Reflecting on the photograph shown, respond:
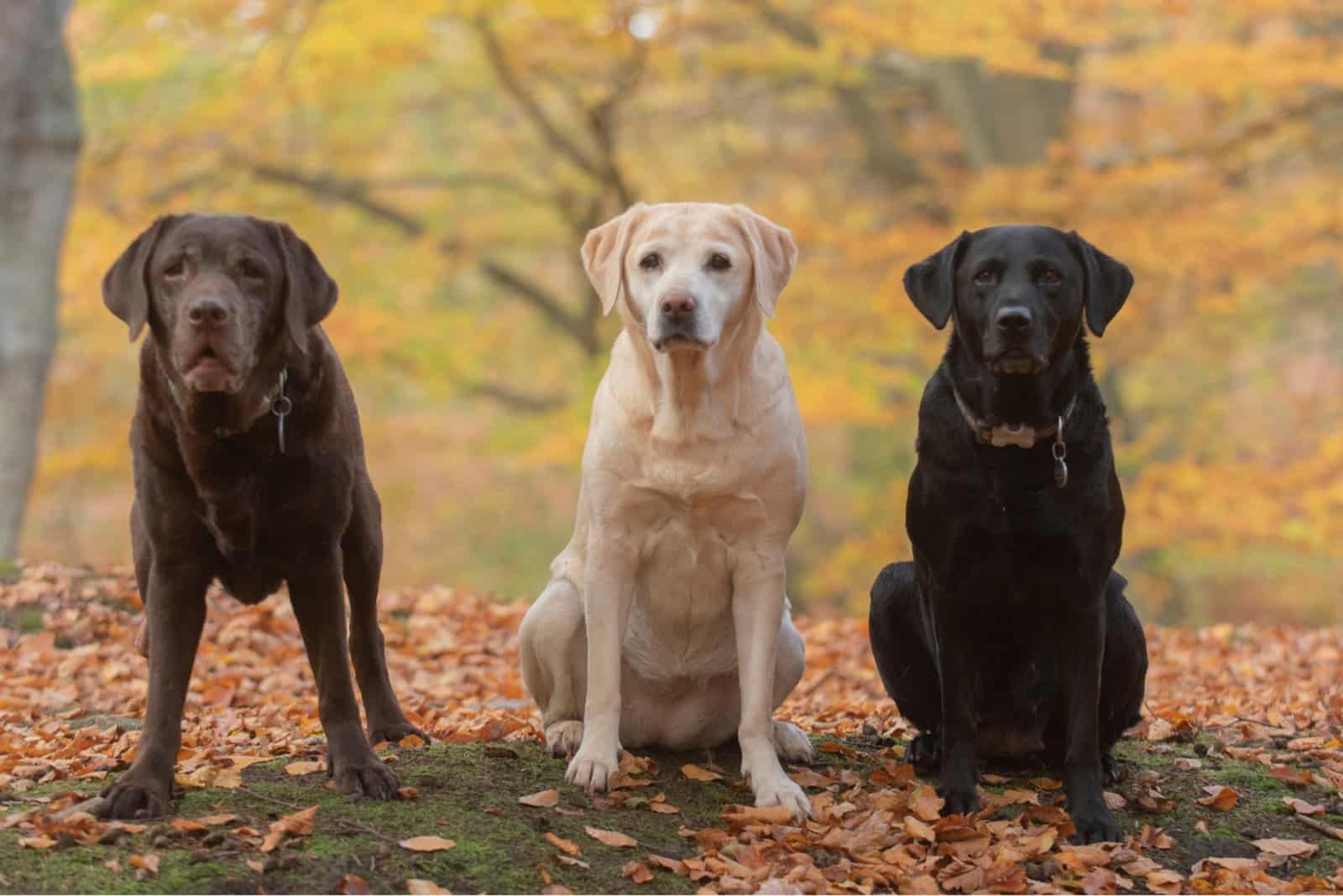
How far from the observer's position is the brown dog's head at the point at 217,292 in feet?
11.9

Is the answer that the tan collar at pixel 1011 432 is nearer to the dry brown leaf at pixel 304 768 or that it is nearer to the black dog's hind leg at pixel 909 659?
the black dog's hind leg at pixel 909 659

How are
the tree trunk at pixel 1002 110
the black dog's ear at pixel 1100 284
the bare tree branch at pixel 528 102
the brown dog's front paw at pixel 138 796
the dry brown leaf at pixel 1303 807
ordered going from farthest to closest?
the bare tree branch at pixel 528 102 < the tree trunk at pixel 1002 110 < the dry brown leaf at pixel 1303 807 < the black dog's ear at pixel 1100 284 < the brown dog's front paw at pixel 138 796

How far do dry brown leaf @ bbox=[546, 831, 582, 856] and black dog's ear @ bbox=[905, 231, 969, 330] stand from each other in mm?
1829

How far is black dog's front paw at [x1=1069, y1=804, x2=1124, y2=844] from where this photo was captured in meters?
4.06

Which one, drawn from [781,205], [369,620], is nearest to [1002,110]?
[781,205]

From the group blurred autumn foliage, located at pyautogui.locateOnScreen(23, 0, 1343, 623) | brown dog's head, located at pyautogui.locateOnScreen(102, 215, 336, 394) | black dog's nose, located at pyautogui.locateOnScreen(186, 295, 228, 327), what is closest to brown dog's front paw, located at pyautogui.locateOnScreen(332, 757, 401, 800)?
brown dog's head, located at pyautogui.locateOnScreen(102, 215, 336, 394)

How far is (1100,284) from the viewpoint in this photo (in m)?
4.33

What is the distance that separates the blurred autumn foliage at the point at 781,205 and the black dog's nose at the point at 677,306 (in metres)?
7.82

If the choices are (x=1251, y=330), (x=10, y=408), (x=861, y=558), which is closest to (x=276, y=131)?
(x=10, y=408)

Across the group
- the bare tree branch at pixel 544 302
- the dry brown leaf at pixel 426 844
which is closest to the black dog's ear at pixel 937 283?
the dry brown leaf at pixel 426 844

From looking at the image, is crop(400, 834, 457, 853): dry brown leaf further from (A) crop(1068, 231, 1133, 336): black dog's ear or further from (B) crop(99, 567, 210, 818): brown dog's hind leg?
(A) crop(1068, 231, 1133, 336): black dog's ear

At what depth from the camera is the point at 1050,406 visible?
4.24m

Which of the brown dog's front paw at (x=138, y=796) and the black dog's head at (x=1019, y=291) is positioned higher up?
the black dog's head at (x=1019, y=291)

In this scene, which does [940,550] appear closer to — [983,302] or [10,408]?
[983,302]
